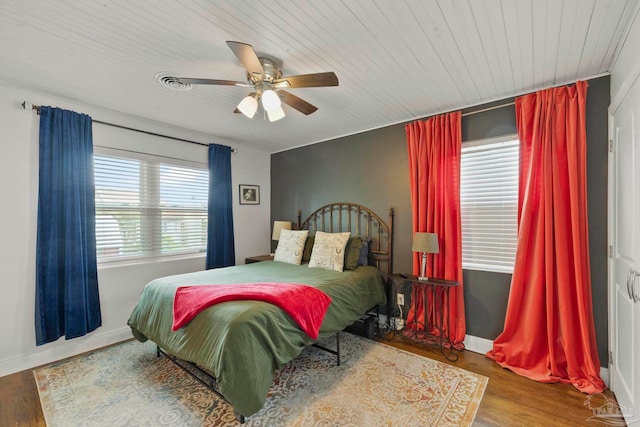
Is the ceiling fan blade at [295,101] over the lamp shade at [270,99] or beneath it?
over

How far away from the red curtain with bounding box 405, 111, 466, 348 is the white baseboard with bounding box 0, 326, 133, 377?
3.28 meters

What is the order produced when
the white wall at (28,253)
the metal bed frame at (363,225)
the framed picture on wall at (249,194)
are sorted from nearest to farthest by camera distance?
the white wall at (28,253), the metal bed frame at (363,225), the framed picture on wall at (249,194)

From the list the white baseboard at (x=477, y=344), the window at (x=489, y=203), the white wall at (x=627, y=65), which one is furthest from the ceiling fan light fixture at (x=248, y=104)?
the white baseboard at (x=477, y=344)

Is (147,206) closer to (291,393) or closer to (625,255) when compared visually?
(291,393)

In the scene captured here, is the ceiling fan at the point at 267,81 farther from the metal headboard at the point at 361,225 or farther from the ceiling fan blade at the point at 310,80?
the metal headboard at the point at 361,225

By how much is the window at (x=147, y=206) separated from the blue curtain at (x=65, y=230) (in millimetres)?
178

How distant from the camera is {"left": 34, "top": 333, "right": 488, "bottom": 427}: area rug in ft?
6.01

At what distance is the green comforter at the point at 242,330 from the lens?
5.42ft

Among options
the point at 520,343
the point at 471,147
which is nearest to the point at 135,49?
the point at 471,147

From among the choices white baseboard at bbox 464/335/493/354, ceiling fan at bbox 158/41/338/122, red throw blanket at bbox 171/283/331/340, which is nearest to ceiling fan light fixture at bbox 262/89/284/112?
ceiling fan at bbox 158/41/338/122

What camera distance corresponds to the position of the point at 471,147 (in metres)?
2.84

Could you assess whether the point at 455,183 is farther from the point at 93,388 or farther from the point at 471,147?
the point at 93,388

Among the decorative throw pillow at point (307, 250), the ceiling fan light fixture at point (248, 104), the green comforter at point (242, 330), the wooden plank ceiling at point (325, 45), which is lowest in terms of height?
the green comforter at point (242, 330)

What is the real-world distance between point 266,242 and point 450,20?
393cm
